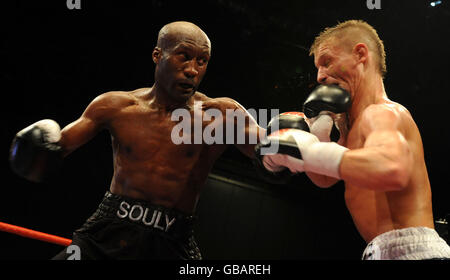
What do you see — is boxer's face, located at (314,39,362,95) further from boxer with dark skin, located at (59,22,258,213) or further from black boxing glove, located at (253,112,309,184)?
boxer with dark skin, located at (59,22,258,213)

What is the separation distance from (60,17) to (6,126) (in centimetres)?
148

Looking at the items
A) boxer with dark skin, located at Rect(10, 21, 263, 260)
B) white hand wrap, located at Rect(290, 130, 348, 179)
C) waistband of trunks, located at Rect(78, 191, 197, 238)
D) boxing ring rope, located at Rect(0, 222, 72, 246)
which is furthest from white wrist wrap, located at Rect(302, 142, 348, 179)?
boxing ring rope, located at Rect(0, 222, 72, 246)

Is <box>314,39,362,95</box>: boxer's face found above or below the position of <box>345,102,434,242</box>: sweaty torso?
above

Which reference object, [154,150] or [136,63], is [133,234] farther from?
[136,63]

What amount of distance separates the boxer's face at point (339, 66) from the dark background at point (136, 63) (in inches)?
104

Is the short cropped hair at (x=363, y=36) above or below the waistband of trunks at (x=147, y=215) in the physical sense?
above

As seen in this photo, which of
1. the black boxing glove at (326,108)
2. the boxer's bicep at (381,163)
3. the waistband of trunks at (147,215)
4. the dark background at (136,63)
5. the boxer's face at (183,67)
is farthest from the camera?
the dark background at (136,63)

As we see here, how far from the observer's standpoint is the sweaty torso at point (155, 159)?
5.90 feet

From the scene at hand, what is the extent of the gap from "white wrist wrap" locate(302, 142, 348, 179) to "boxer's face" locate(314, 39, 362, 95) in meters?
0.48

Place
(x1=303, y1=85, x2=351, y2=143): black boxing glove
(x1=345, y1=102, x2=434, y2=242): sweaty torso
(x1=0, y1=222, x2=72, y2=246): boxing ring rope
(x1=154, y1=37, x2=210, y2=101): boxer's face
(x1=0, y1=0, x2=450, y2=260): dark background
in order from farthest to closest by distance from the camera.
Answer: (x1=0, y1=0, x2=450, y2=260): dark background, (x1=0, y1=222, x2=72, y2=246): boxing ring rope, (x1=154, y1=37, x2=210, y2=101): boxer's face, (x1=303, y1=85, x2=351, y2=143): black boxing glove, (x1=345, y1=102, x2=434, y2=242): sweaty torso

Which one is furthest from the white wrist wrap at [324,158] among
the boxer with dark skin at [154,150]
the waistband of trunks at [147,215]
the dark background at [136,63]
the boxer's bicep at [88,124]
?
the dark background at [136,63]

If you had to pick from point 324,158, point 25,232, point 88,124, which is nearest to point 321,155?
point 324,158

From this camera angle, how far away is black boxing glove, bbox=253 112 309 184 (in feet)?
4.72

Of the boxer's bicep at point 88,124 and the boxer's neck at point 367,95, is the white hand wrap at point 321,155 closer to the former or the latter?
the boxer's neck at point 367,95
